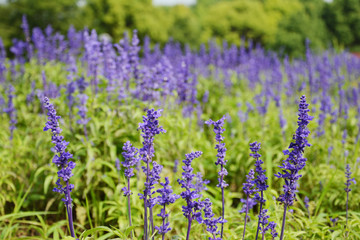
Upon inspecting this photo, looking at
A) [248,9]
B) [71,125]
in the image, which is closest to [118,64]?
[71,125]

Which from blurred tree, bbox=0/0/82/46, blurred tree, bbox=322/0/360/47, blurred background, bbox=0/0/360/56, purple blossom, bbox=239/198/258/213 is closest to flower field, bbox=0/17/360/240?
purple blossom, bbox=239/198/258/213

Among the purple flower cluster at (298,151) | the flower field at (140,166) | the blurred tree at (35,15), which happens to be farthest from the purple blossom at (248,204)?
the blurred tree at (35,15)

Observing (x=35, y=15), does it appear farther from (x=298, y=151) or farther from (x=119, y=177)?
(x=298, y=151)

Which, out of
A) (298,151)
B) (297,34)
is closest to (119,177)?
(298,151)

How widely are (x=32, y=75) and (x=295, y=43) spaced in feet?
81.0

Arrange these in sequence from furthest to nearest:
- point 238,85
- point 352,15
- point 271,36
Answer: point 271,36, point 352,15, point 238,85

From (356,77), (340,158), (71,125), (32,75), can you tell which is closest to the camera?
(71,125)

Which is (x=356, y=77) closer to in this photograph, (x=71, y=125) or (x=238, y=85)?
(x=238, y=85)

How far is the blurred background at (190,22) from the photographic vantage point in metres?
28.8

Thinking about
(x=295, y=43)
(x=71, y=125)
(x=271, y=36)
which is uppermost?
(x=271, y=36)

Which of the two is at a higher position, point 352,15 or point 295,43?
point 352,15

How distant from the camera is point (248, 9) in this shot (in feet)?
142

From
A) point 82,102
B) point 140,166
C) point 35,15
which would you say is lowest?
point 140,166

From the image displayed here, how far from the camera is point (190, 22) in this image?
39.1 metres
